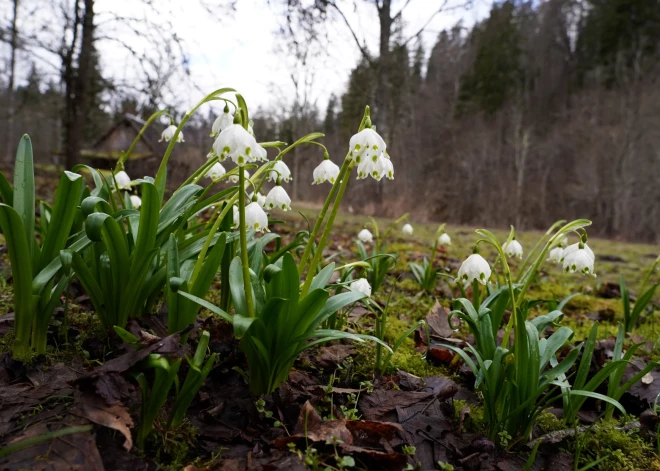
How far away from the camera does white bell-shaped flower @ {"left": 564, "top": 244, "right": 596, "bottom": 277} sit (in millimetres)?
1722

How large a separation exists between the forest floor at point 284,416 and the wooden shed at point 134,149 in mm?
5438

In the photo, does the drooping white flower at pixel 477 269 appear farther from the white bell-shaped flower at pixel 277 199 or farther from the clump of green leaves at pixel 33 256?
the clump of green leaves at pixel 33 256

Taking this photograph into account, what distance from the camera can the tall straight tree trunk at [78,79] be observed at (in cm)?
582

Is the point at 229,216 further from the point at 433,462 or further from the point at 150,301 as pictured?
the point at 433,462

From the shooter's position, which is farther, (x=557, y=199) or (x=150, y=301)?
(x=557, y=199)

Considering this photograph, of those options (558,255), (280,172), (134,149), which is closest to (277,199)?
(280,172)

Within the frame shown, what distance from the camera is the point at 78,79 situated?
19.9ft

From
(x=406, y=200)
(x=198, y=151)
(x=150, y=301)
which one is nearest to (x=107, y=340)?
(x=150, y=301)

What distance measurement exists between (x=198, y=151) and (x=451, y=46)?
80.4 feet

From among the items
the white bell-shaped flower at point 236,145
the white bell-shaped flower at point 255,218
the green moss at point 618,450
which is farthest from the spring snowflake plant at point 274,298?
the green moss at point 618,450

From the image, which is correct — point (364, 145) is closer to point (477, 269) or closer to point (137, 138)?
point (477, 269)

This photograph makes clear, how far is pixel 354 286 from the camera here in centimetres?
191

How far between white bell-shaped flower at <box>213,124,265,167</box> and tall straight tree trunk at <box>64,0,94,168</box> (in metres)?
6.04

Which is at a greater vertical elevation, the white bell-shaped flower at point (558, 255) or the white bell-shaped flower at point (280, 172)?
the white bell-shaped flower at point (280, 172)
